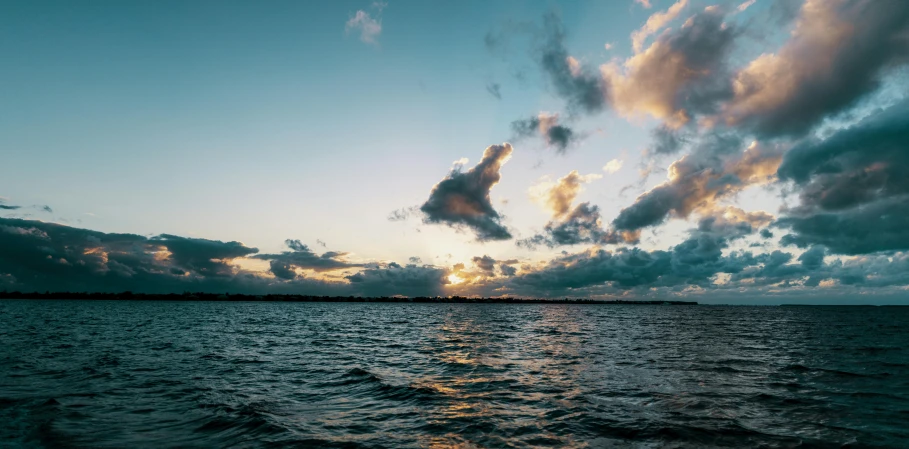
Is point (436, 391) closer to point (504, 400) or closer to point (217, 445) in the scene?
point (504, 400)

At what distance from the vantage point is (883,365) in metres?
34.2

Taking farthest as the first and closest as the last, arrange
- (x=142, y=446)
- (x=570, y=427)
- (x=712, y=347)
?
(x=712, y=347) < (x=570, y=427) < (x=142, y=446)

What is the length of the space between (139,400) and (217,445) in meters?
9.04

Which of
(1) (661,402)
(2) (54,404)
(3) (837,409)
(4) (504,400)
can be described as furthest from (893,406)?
(2) (54,404)

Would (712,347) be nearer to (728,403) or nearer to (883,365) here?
(883,365)

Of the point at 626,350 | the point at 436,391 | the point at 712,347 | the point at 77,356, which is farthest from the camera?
the point at 712,347

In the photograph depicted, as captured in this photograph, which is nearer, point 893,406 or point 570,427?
point 570,427

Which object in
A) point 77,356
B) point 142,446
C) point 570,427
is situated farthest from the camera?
point 77,356

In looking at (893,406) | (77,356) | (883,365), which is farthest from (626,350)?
(77,356)

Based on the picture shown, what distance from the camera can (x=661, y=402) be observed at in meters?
20.2

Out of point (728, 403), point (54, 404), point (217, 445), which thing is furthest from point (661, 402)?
point (54, 404)

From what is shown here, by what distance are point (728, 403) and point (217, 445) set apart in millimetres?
21705

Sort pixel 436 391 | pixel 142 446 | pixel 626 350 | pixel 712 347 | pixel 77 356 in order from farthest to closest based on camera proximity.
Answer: pixel 712 347
pixel 626 350
pixel 77 356
pixel 436 391
pixel 142 446

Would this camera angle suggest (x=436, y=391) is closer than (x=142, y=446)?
No
